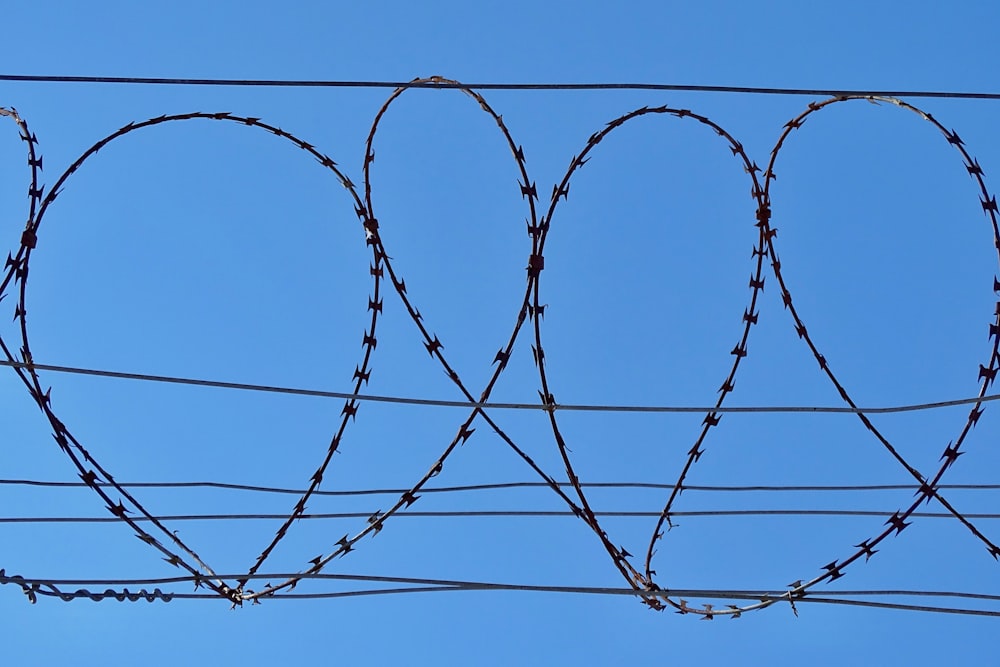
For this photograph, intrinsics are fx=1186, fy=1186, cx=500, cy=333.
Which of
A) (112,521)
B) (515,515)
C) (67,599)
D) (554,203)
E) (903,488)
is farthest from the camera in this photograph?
(903,488)

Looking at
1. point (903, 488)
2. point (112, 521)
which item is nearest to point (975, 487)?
point (903, 488)

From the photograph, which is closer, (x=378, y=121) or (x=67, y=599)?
(x=67, y=599)

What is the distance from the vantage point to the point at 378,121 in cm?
612

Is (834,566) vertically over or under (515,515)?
under

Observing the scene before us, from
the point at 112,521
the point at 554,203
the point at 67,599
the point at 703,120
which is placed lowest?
the point at 67,599

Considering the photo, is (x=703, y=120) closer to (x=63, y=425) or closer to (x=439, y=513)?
(x=439, y=513)

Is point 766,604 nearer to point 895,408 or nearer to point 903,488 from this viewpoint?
point 895,408

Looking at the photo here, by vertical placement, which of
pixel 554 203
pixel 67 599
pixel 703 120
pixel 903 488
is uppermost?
pixel 703 120

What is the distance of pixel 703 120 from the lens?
19.4 ft

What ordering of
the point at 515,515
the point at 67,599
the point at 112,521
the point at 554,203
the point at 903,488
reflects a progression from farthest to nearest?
1. the point at 903,488
2. the point at 515,515
3. the point at 112,521
4. the point at 554,203
5. the point at 67,599

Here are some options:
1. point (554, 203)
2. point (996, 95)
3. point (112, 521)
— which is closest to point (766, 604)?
point (554, 203)

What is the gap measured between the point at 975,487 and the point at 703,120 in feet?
9.19

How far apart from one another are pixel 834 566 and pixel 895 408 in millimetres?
767

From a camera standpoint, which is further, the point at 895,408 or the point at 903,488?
the point at 903,488
